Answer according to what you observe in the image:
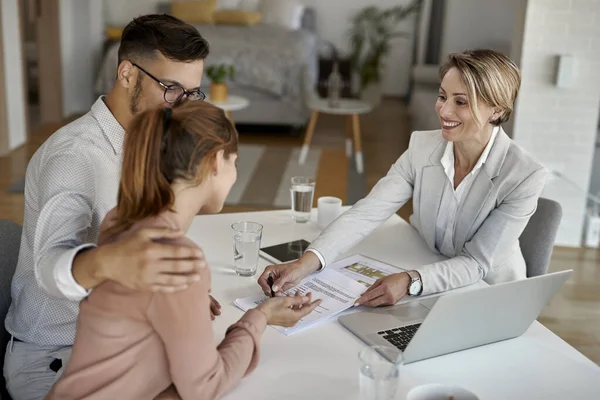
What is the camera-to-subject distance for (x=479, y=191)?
73.6 inches

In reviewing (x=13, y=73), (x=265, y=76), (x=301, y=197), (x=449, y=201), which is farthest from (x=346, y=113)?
(x=449, y=201)

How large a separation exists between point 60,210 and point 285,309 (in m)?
0.47

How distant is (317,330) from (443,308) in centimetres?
31

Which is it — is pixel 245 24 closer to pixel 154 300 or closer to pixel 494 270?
pixel 494 270

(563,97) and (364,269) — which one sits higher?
(563,97)

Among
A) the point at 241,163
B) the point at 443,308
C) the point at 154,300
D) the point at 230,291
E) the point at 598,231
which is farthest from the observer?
the point at 241,163

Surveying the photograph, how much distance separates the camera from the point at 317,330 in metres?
1.40

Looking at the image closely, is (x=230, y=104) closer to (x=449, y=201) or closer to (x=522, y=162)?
(x=449, y=201)

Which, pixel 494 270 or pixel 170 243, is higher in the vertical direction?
pixel 170 243


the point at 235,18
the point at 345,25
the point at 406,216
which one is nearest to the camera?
the point at 406,216

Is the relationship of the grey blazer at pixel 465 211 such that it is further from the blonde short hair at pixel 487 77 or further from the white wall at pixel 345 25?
the white wall at pixel 345 25

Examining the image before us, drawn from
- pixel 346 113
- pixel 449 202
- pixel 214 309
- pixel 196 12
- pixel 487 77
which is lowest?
pixel 346 113

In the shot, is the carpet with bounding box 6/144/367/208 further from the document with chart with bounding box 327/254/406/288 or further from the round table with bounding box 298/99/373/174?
the document with chart with bounding box 327/254/406/288

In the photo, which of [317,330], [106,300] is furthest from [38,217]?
[317,330]
